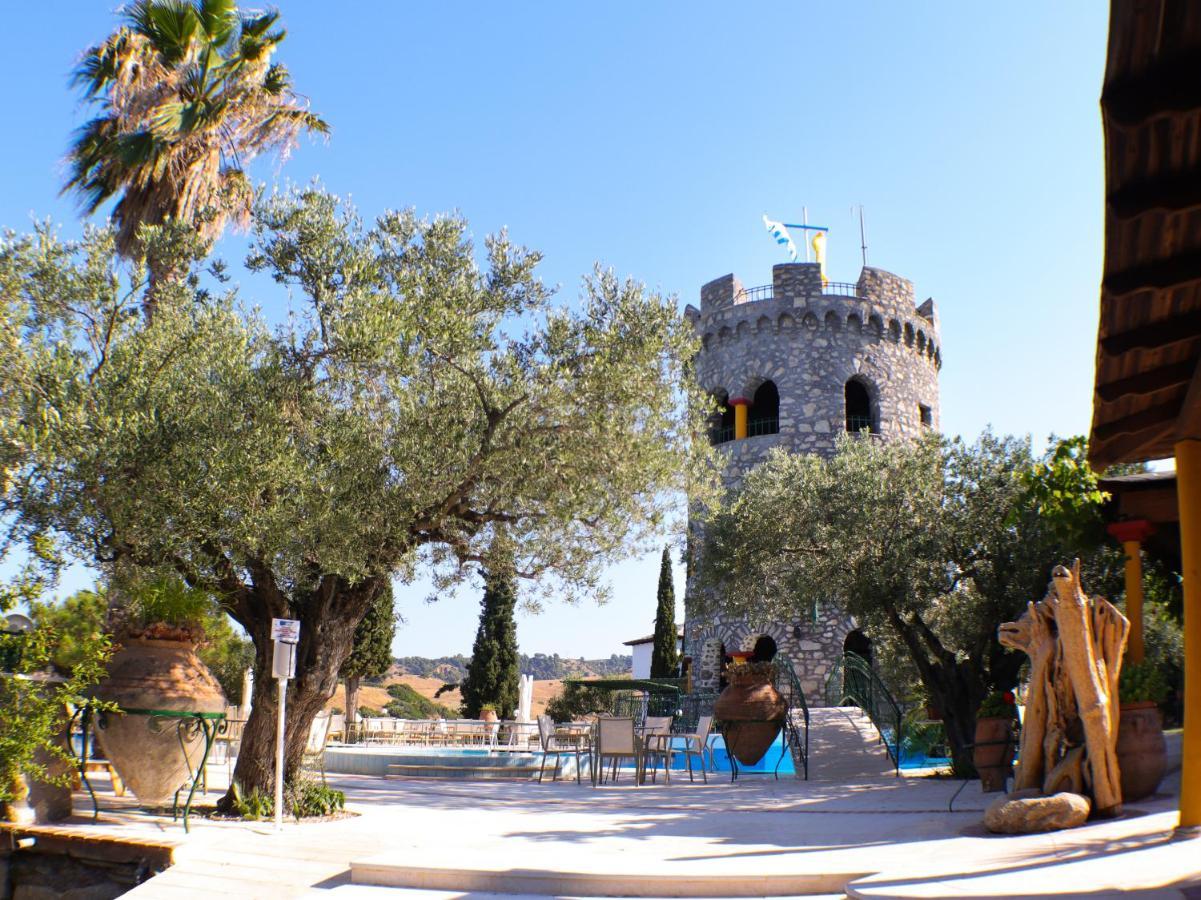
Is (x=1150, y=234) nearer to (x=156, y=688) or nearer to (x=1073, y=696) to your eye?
(x=1073, y=696)

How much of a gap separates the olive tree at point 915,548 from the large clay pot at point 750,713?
121 cm

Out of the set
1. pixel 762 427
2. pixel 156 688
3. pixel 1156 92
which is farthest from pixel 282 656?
pixel 762 427

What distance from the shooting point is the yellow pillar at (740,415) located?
23859 millimetres

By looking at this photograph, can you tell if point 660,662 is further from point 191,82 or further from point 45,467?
point 45,467

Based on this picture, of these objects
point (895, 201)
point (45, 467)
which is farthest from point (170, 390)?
point (895, 201)

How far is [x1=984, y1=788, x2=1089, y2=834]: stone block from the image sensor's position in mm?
5898

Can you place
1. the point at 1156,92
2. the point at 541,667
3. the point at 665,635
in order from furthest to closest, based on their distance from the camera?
the point at 541,667, the point at 665,635, the point at 1156,92

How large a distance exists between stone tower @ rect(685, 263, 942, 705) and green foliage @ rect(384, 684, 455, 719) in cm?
1390

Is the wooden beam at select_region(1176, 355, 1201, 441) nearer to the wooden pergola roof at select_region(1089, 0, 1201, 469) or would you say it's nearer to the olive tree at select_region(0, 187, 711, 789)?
the wooden pergola roof at select_region(1089, 0, 1201, 469)

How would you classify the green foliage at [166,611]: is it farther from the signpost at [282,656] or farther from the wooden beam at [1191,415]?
the wooden beam at [1191,415]

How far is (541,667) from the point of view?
79000mm

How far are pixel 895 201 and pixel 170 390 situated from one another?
334 inches

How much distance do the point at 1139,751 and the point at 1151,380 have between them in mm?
2895

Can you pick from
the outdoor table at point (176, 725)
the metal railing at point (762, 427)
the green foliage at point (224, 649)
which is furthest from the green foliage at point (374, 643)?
the outdoor table at point (176, 725)
